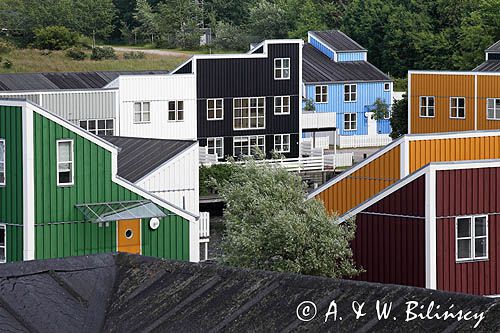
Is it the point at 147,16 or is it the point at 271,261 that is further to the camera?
the point at 147,16

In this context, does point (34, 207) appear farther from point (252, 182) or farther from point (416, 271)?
point (416, 271)

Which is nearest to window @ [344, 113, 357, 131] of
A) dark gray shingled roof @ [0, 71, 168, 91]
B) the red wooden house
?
dark gray shingled roof @ [0, 71, 168, 91]

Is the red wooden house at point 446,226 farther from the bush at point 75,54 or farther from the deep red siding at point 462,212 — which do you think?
the bush at point 75,54

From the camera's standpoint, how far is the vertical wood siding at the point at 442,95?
2281 inches

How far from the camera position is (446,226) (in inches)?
1225

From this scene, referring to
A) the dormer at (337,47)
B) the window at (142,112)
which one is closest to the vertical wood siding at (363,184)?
the window at (142,112)

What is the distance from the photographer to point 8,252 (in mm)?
35344

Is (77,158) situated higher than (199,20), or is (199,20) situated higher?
(199,20)

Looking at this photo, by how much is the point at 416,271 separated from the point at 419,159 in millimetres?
3928

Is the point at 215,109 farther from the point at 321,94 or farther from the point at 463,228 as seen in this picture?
the point at 463,228

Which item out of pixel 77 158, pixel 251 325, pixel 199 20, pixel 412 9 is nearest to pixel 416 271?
pixel 77 158

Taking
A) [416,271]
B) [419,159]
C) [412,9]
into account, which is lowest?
[416,271]
